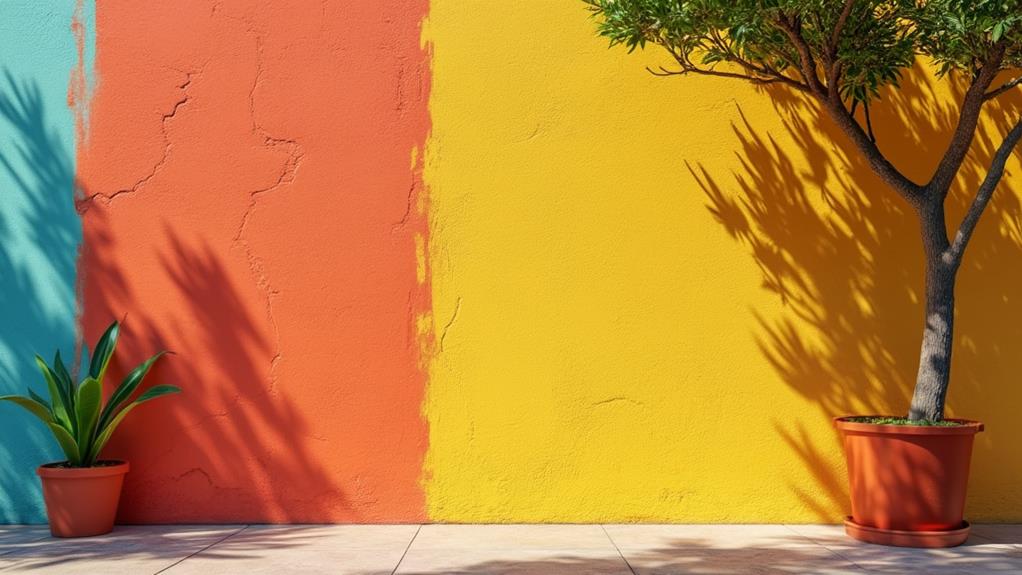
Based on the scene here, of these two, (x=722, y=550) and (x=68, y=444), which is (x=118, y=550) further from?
(x=722, y=550)

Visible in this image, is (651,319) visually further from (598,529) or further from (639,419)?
(598,529)

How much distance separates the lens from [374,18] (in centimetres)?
522

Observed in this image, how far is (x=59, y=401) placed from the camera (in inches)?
191

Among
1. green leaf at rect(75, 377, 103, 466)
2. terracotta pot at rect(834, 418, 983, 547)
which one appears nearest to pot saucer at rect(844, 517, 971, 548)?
terracotta pot at rect(834, 418, 983, 547)

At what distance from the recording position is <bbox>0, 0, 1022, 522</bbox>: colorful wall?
5062 millimetres

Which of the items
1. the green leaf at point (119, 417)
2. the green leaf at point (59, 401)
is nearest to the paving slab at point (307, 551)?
the green leaf at point (119, 417)

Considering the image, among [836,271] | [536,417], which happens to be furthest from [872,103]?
[536,417]

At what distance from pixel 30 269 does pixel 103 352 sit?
2.12 ft

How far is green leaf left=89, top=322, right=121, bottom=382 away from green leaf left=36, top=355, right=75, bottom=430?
163mm

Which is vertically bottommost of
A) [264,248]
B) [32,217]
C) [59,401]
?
[59,401]

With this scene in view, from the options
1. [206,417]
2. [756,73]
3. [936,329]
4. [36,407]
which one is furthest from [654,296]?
[36,407]

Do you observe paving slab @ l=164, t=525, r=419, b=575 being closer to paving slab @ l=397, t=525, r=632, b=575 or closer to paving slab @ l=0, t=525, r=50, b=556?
paving slab @ l=397, t=525, r=632, b=575

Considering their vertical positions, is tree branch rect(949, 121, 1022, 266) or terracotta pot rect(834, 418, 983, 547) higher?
tree branch rect(949, 121, 1022, 266)

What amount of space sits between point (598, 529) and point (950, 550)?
1598 mm
